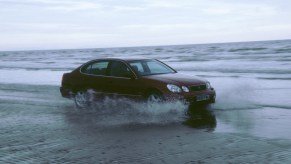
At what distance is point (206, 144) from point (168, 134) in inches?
44.5

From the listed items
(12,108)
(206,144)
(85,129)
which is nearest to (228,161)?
(206,144)

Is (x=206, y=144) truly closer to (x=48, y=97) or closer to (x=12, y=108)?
(x=12, y=108)

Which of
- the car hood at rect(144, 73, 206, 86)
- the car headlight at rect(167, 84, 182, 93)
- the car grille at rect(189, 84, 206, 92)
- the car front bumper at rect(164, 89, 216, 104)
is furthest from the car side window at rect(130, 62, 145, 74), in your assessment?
the car grille at rect(189, 84, 206, 92)

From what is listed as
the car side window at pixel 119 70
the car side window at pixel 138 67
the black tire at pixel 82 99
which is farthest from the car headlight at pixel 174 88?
the black tire at pixel 82 99

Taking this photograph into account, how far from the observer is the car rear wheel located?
12703 millimetres

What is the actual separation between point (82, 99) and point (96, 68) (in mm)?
986

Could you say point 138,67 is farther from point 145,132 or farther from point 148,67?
point 145,132

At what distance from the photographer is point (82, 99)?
42.0ft

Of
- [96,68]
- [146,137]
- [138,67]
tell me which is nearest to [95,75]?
[96,68]

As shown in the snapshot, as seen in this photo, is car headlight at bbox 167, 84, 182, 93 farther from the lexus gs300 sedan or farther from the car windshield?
the car windshield

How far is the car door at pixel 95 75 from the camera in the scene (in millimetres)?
12320

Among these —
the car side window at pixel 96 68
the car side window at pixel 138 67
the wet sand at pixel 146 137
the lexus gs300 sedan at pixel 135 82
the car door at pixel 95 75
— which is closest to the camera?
the wet sand at pixel 146 137

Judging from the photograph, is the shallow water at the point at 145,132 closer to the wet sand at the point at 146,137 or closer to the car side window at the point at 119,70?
the wet sand at the point at 146,137

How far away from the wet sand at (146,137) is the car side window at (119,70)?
4.01ft
